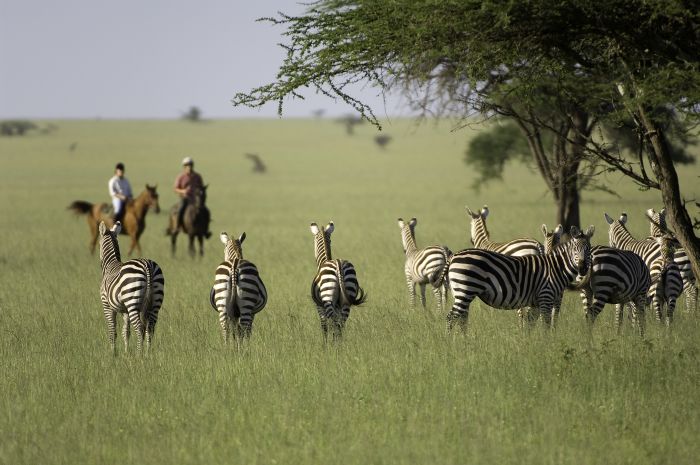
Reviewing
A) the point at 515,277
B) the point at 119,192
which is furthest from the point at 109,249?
the point at 119,192

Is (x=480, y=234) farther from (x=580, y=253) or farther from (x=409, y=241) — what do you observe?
(x=580, y=253)

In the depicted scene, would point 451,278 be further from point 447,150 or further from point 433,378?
point 447,150

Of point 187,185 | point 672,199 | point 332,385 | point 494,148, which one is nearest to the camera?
point 332,385

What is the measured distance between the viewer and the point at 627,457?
7.75 metres

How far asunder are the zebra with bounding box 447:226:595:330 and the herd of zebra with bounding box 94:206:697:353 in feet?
0.04

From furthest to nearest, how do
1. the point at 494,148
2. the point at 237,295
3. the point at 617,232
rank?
the point at 494,148
the point at 617,232
the point at 237,295

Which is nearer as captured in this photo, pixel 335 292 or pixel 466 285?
pixel 466 285

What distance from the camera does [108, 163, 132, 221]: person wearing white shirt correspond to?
2312cm

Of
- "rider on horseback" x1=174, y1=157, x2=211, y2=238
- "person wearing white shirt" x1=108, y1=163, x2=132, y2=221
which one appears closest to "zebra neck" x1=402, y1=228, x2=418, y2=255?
"rider on horseback" x1=174, y1=157, x2=211, y2=238

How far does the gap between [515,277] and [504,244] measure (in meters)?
3.01

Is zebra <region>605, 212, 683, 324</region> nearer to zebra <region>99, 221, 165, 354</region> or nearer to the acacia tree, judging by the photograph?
the acacia tree

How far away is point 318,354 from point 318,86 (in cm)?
289

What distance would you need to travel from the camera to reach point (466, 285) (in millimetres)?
11539

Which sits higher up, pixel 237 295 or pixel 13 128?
pixel 13 128
